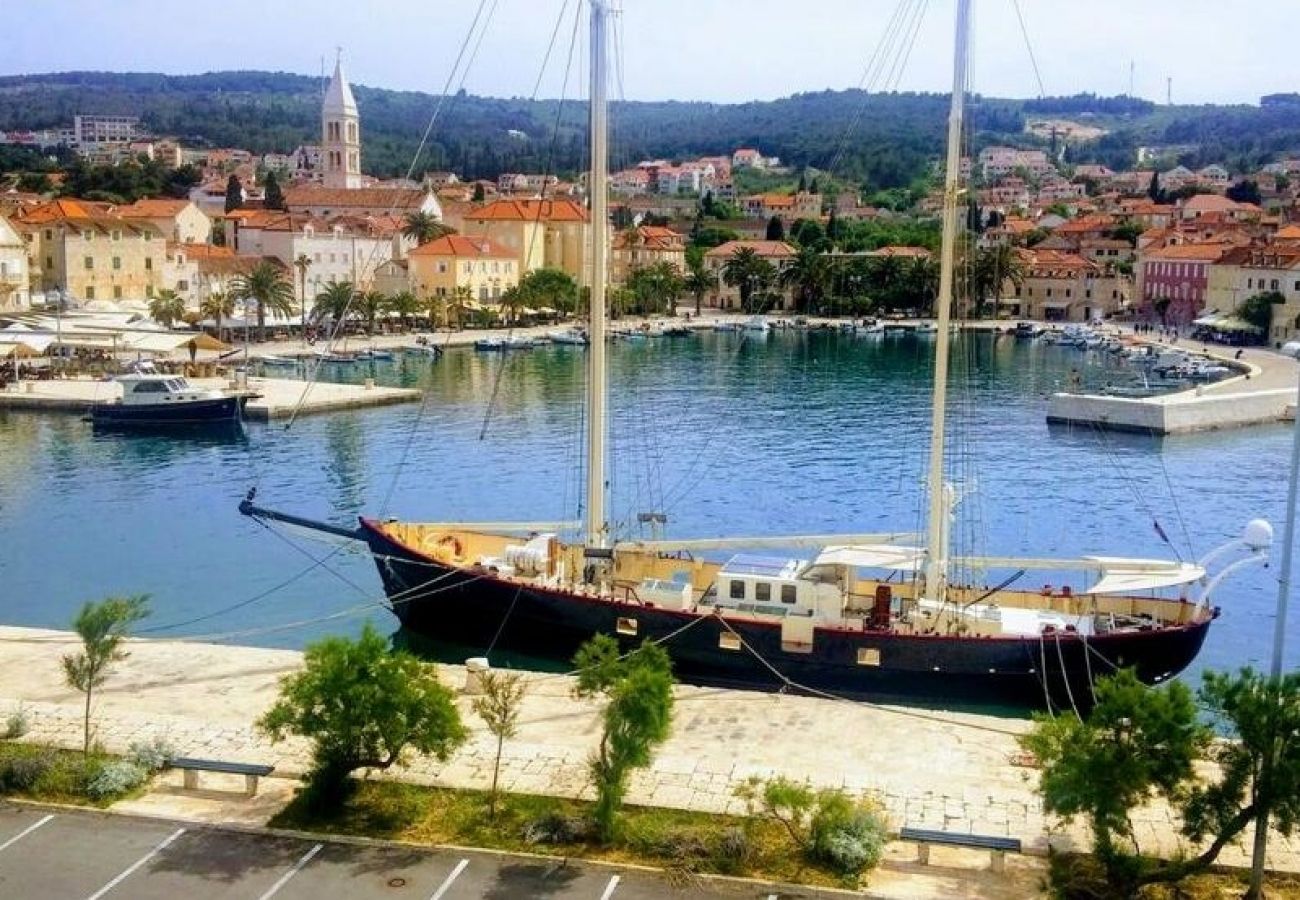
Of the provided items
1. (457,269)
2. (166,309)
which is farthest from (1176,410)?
(457,269)

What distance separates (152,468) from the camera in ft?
147

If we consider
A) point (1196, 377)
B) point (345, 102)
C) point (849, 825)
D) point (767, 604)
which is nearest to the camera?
point (849, 825)

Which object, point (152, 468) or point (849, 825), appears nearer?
point (849, 825)

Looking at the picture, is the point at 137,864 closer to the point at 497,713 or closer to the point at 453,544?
the point at 497,713

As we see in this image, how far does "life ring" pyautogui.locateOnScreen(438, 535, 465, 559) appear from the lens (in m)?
25.8

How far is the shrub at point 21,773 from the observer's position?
15211mm

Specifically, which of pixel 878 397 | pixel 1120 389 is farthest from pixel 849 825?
pixel 1120 389

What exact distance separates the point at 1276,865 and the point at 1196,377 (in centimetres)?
6325

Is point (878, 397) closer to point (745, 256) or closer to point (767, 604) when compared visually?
point (767, 604)

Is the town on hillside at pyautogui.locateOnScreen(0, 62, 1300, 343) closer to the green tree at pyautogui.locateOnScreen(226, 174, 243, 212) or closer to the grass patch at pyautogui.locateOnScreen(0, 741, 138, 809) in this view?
the green tree at pyautogui.locateOnScreen(226, 174, 243, 212)

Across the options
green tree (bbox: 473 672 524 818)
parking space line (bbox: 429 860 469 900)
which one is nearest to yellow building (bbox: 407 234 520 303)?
green tree (bbox: 473 672 524 818)

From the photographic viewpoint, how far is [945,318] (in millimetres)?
21531

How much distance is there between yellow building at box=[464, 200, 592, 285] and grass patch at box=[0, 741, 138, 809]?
9036cm

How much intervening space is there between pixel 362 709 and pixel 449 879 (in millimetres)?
2017
